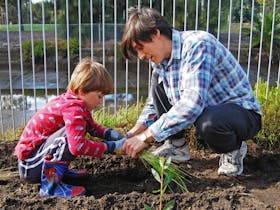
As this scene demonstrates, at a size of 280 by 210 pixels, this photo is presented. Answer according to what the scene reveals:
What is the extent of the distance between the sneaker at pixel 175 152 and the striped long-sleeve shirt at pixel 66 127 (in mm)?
711

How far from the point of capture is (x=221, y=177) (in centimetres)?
255

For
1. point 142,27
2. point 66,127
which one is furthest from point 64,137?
point 142,27

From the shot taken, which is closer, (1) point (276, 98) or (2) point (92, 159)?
(2) point (92, 159)

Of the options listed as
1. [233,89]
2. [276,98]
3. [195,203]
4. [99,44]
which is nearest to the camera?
[195,203]

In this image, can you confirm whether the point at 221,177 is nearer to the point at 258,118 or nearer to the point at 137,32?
the point at 258,118

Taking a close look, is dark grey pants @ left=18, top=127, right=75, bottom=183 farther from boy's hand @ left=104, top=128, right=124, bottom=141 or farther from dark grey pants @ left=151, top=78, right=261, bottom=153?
dark grey pants @ left=151, top=78, right=261, bottom=153

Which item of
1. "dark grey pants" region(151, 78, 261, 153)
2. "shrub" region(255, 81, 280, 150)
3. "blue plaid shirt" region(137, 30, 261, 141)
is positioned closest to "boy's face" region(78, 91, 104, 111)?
"blue plaid shirt" region(137, 30, 261, 141)

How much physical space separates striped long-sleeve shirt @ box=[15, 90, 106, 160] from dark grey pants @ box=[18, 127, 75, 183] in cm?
4

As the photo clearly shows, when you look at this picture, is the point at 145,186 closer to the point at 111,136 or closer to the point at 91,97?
the point at 111,136

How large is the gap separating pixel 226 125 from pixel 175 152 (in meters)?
0.60

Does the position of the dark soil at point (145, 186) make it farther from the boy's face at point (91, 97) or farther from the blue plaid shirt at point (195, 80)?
the boy's face at point (91, 97)

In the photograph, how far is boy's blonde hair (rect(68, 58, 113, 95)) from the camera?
2.18m

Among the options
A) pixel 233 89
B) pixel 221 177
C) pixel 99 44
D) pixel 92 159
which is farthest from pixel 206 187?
pixel 99 44

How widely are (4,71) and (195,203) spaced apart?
7.32 metres
